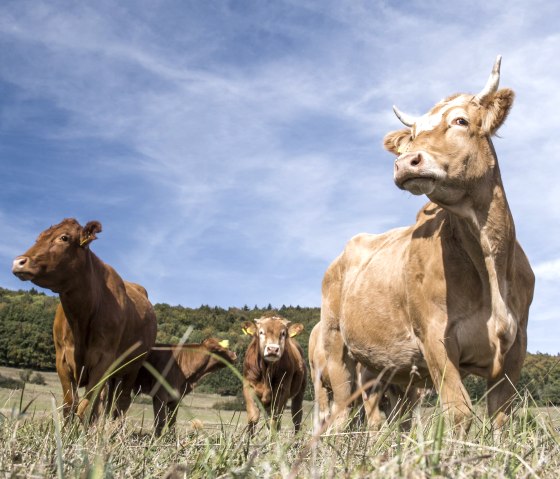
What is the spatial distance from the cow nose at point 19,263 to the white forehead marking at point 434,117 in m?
4.87

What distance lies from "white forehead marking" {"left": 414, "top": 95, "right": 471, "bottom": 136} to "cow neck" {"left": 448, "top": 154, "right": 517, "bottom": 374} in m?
0.52

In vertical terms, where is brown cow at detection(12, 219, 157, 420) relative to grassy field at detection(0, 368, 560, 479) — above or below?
above

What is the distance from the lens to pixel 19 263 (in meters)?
7.50

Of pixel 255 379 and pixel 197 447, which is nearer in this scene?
pixel 197 447

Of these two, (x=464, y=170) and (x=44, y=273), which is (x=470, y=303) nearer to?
(x=464, y=170)

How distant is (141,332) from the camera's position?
30.6 ft

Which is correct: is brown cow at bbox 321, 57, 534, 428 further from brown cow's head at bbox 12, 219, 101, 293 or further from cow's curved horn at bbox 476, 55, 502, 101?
brown cow's head at bbox 12, 219, 101, 293

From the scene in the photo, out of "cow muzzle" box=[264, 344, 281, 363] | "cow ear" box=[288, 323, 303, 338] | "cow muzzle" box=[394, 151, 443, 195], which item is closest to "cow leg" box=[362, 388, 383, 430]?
"cow muzzle" box=[394, 151, 443, 195]

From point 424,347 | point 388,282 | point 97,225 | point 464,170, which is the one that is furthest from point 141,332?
point 464,170

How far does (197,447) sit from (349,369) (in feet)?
12.4

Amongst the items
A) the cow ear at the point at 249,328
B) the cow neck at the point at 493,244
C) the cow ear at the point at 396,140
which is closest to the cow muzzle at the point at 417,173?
the cow neck at the point at 493,244

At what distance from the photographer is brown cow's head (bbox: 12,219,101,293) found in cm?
761

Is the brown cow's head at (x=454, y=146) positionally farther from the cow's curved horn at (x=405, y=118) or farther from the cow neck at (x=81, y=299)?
the cow neck at (x=81, y=299)

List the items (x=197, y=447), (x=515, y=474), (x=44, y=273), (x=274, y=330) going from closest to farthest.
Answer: (x=515, y=474), (x=197, y=447), (x=44, y=273), (x=274, y=330)
